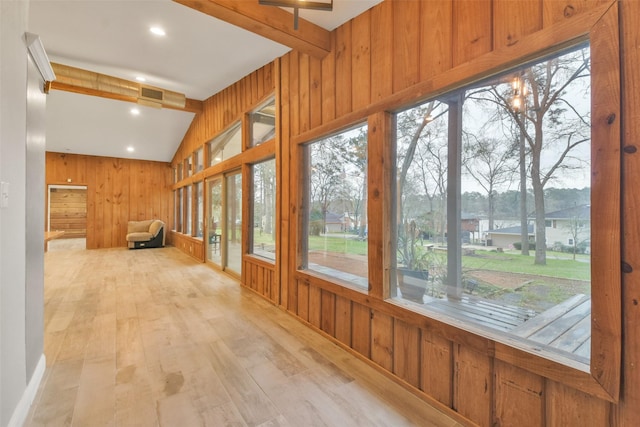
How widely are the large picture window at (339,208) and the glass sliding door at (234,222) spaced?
2.13 meters

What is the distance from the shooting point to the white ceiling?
2.73 m

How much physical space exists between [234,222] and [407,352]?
3.85m

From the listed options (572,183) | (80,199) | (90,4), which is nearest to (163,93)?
(90,4)

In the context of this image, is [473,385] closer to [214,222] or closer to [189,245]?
[214,222]

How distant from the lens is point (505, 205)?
1.60m

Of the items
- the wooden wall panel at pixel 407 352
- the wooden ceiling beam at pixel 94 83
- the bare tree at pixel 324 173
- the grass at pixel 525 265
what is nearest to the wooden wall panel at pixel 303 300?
the bare tree at pixel 324 173

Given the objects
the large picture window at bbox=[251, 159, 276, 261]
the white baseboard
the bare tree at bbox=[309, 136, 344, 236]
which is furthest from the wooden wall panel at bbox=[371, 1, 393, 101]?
the white baseboard

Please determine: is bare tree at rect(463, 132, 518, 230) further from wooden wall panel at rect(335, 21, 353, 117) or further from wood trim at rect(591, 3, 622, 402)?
wooden wall panel at rect(335, 21, 353, 117)

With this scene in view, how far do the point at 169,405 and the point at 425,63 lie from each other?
2721mm

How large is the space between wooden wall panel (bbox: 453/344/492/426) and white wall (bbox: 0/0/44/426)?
7.73ft

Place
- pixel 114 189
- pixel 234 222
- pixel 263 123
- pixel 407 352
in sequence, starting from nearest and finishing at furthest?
pixel 407 352
pixel 263 123
pixel 234 222
pixel 114 189

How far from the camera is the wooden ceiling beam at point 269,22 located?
2115 mm

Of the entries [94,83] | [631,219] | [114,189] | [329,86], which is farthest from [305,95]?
[114,189]

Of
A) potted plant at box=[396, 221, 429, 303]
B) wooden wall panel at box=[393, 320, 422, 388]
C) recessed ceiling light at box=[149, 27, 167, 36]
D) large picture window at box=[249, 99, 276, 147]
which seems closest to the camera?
wooden wall panel at box=[393, 320, 422, 388]
